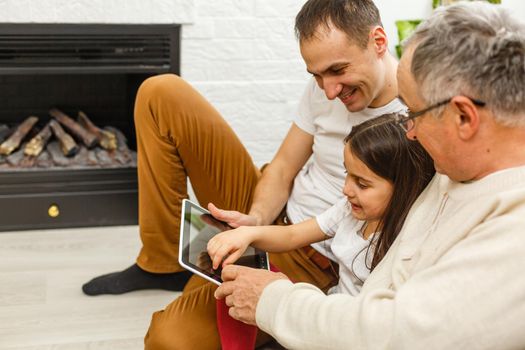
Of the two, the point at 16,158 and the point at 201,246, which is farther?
the point at 16,158

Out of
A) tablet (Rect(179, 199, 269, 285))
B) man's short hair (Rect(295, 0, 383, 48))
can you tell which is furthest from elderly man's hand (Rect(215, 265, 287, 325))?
man's short hair (Rect(295, 0, 383, 48))

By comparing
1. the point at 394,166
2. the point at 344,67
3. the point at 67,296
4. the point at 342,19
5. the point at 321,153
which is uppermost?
the point at 342,19

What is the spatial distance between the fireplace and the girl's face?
53.9 inches

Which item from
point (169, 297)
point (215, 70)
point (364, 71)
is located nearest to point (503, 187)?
point (364, 71)

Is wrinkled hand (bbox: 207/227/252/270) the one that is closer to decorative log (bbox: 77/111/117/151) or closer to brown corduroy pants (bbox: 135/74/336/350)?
brown corduroy pants (bbox: 135/74/336/350)

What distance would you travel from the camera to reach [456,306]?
3.67 ft

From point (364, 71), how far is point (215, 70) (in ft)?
3.87

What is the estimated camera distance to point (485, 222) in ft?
3.78

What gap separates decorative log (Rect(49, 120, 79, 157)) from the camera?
114 inches

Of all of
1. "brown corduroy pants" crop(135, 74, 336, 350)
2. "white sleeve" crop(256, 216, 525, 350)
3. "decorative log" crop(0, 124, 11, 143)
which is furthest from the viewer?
"decorative log" crop(0, 124, 11, 143)

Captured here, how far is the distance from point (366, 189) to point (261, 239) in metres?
0.27

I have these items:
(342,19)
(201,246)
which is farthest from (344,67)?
(201,246)

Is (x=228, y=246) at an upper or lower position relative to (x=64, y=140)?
upper

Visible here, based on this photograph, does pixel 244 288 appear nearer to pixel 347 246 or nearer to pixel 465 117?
pixel 347 246
